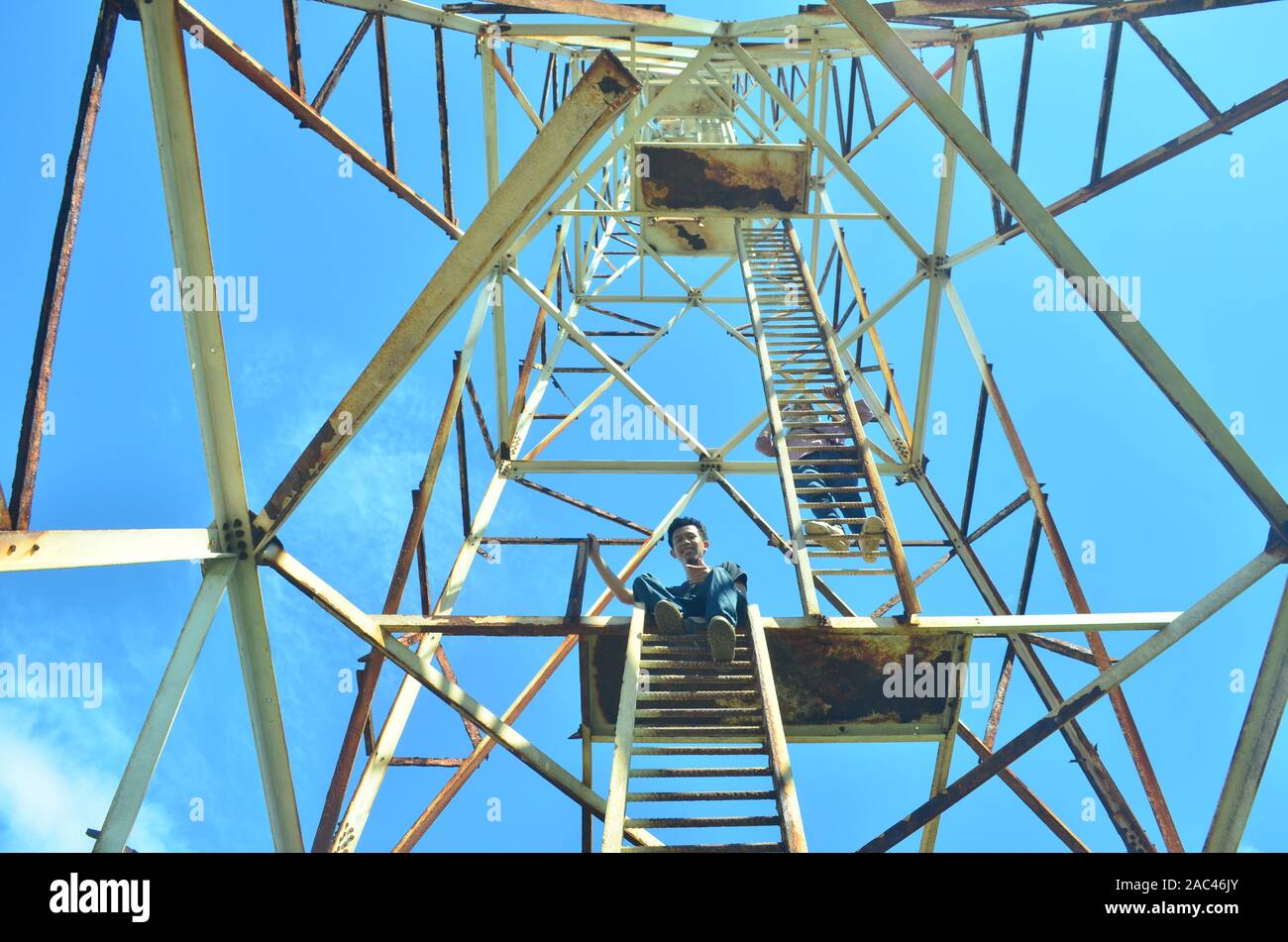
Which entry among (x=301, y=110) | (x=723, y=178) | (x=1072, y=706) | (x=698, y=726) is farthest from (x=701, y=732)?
(x=723, y=178)

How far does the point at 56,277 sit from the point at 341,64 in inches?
166

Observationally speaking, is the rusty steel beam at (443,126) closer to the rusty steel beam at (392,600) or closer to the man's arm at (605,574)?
the rusty steel beam at (392,600)

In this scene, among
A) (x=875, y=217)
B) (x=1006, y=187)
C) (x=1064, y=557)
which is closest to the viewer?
(x=1006, y=187)

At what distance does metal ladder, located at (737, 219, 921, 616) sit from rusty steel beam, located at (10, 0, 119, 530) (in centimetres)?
451

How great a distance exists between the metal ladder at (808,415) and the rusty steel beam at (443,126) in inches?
139

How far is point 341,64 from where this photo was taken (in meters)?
7.63

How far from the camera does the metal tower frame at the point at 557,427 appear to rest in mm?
4363

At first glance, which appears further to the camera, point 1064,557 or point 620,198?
point 620,198

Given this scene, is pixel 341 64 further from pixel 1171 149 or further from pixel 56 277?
pixel 1171 149

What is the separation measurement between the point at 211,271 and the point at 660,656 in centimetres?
371
